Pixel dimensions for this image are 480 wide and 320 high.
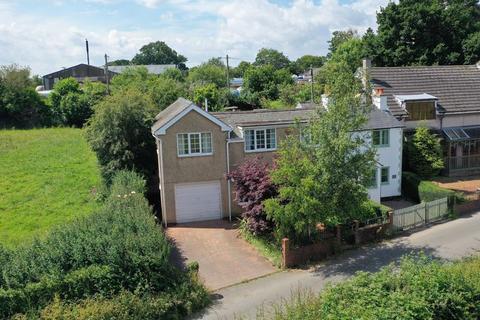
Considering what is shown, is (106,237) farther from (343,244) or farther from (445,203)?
(445,203)

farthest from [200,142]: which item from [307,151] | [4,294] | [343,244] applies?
[4,294]

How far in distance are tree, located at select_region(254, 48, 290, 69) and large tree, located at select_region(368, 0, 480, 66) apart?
92060mm

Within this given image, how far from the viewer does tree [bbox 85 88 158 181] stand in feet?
98.8

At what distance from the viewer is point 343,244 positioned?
23.9m

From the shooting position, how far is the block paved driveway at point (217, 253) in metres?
20.9

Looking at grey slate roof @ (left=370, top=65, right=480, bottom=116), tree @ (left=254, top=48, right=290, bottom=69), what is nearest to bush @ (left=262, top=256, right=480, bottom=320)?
grey slate roof @ (left=370, top=65, right=480, bottom=116)

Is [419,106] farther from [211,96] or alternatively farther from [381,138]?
[211,96]

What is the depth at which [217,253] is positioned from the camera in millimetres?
23328

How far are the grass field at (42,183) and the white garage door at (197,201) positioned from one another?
5499 millimetres

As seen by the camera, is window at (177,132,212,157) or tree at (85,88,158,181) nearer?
window at (177,132,212,157)

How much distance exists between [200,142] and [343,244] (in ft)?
33.6

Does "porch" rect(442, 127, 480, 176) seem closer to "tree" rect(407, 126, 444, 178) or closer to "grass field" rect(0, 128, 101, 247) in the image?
"tree" rect(407, 126, 444, 178)

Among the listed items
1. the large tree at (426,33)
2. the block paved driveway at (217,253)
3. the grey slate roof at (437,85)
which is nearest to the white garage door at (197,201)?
the block paved driveway at (217,253)

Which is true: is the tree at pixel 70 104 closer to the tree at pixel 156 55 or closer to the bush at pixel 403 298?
the bush at pixel 403 298
